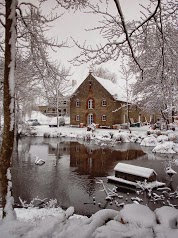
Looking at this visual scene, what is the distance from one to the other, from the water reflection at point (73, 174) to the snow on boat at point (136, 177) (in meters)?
0.61

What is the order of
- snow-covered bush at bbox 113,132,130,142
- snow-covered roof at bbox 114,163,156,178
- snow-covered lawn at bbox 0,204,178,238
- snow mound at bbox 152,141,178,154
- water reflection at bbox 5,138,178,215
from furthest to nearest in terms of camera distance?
snow-covered bush at bbox 113,132,130,142
snow mound at bbox 152,141,178,154
snow-covered roof at bbox 114,163,156,178
water reflection at bbox 5,138,178,215
snow-covered lawn at bbox 0,204,178,238

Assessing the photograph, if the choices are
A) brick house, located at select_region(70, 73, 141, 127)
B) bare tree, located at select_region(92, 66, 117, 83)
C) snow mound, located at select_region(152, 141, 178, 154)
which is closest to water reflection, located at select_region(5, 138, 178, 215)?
snow mound, located at select_region(152, 141, 178, 154)

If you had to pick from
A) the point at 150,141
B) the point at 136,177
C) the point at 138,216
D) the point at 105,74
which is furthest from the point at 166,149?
the point at 105,74

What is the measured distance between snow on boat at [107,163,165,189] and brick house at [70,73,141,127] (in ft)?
88.5

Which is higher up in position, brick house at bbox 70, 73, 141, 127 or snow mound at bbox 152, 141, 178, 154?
brick house at bbox 70, 73, 141, 127

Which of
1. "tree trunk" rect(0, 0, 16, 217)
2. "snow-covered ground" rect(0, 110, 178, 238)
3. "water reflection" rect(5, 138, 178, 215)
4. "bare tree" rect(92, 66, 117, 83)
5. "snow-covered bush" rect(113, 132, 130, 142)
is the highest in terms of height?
"bare tree" rect(92, 66, 117, 83)

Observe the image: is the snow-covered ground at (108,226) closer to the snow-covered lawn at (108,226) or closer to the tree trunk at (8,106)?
the snow-covered lawn at (108,226)

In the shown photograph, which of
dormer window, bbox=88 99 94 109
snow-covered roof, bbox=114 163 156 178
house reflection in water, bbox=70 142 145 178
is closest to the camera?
snow-covered roof, bbox=114 163 156 178

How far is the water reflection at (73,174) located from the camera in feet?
33.7

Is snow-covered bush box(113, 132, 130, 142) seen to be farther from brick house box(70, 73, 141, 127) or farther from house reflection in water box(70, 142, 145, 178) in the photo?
brick house box(70, 73, 141, 127)

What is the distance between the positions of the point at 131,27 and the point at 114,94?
35541 millimetres

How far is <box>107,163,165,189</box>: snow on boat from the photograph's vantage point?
461 inches

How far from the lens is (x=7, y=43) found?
4.65m

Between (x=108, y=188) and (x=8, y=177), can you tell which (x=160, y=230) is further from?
(x=108, y=188)
